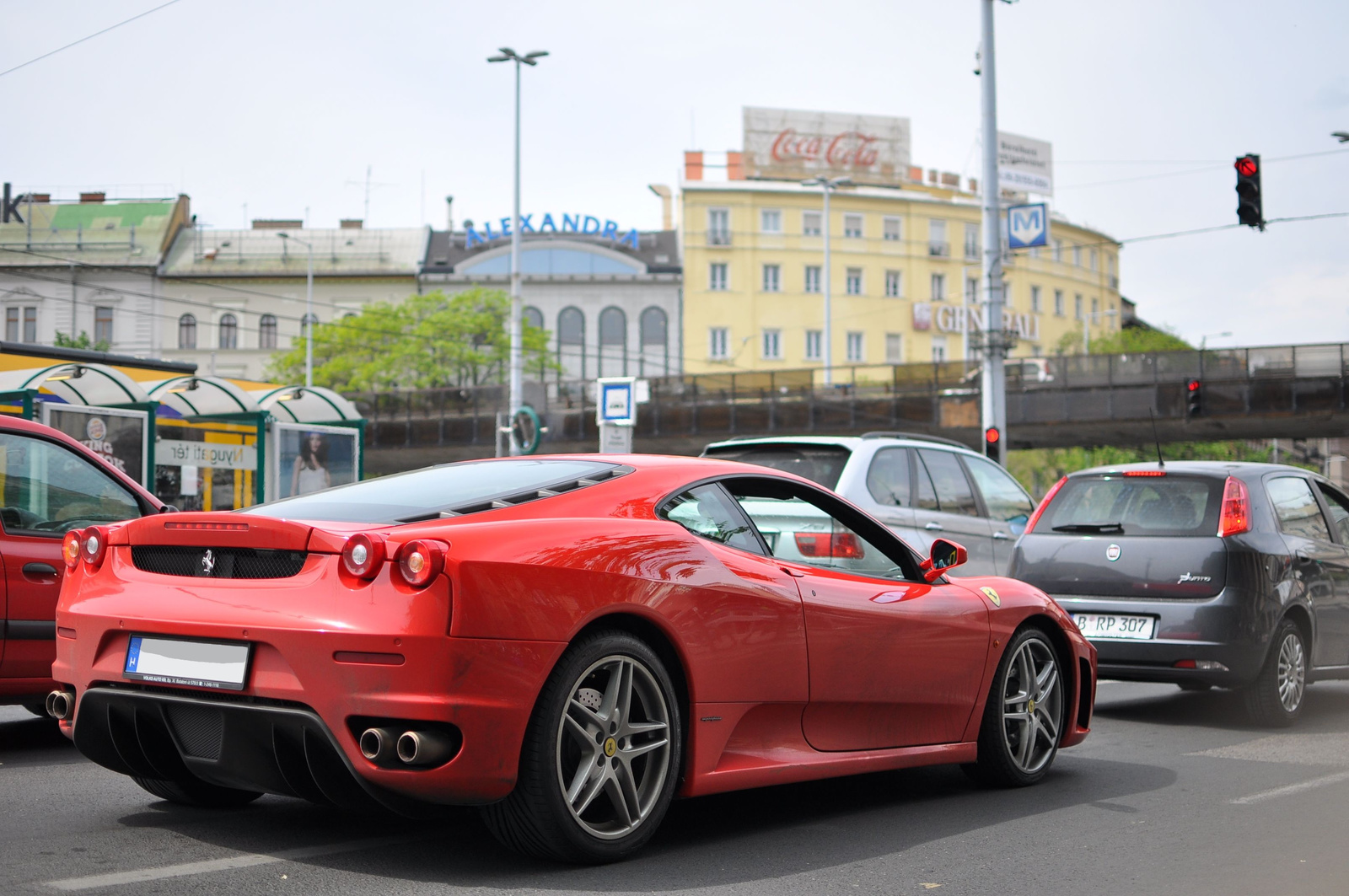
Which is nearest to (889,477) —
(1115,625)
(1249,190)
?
(1115,625)

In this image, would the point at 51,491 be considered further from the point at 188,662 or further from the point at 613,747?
the point at 613,747

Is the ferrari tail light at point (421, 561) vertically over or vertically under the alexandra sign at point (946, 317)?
under

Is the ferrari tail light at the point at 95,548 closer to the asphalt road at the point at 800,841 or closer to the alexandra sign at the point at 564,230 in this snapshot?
the asphalt road at the point at 800,841

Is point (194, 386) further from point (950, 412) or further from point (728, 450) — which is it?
point (950, 412)

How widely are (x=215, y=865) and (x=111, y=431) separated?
12130 mm

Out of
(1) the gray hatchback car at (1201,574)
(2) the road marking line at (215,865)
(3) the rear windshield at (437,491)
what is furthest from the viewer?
(1) the gray hatchback car at (1201,574)

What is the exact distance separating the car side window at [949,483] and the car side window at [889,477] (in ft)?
1.15

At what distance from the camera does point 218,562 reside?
431cm

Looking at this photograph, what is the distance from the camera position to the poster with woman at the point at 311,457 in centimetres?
1903

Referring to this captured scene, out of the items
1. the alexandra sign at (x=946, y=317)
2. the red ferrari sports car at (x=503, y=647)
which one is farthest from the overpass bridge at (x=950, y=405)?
the alexandra sign at (x=946, y=317)

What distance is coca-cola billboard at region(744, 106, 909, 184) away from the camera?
270 feet

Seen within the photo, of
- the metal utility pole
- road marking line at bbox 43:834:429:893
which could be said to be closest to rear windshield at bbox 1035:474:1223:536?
road marking line at bbox 43:834:429:893

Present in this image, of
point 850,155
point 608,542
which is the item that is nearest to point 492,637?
point 608,542

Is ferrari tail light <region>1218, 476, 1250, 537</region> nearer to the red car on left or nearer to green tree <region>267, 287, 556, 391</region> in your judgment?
the red car on left
